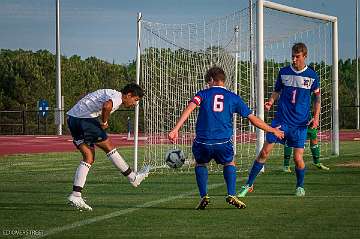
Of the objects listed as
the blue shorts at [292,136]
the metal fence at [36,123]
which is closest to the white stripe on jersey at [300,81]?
the blue shorts at [292,136]

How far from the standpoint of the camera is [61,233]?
333 inches

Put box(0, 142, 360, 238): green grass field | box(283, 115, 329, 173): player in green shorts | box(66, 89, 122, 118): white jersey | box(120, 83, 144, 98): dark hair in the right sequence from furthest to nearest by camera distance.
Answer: box(283, 115, 329, 173): player in green shorts
box(66, 89, 122, 118): white jersey
box(120, 83, 144, 98): dark hair
box(0, 142, 360, 238): green grass field

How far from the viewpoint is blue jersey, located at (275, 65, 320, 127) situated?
40.6ft

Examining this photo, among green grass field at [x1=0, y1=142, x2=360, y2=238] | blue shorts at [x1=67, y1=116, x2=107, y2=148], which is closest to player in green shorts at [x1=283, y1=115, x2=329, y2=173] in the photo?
green grass field at [x1=0, y1=142, x2=360, y2=238]

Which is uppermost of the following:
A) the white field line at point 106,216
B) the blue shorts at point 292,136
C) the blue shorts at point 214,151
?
the blue shorts at point 292,136

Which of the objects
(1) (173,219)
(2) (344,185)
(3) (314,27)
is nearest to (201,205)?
(1) (173,219)

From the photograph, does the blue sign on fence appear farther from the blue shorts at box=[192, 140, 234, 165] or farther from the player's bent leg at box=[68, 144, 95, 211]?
the blue shorts at box=[192, 140, 234, 165]

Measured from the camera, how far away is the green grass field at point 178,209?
8.54m

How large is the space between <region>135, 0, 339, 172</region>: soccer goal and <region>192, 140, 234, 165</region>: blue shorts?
6.13m

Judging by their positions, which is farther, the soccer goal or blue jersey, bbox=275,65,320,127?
the soccer goal

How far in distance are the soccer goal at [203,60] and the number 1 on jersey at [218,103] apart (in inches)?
246

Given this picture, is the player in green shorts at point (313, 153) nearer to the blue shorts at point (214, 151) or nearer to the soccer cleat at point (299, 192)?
the soccer cleat at point (299, 192)

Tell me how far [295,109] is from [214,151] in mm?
2099

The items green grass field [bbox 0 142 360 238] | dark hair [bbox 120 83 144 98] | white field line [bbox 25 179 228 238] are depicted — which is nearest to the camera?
green grass field [bbox 0 142 360 238]
